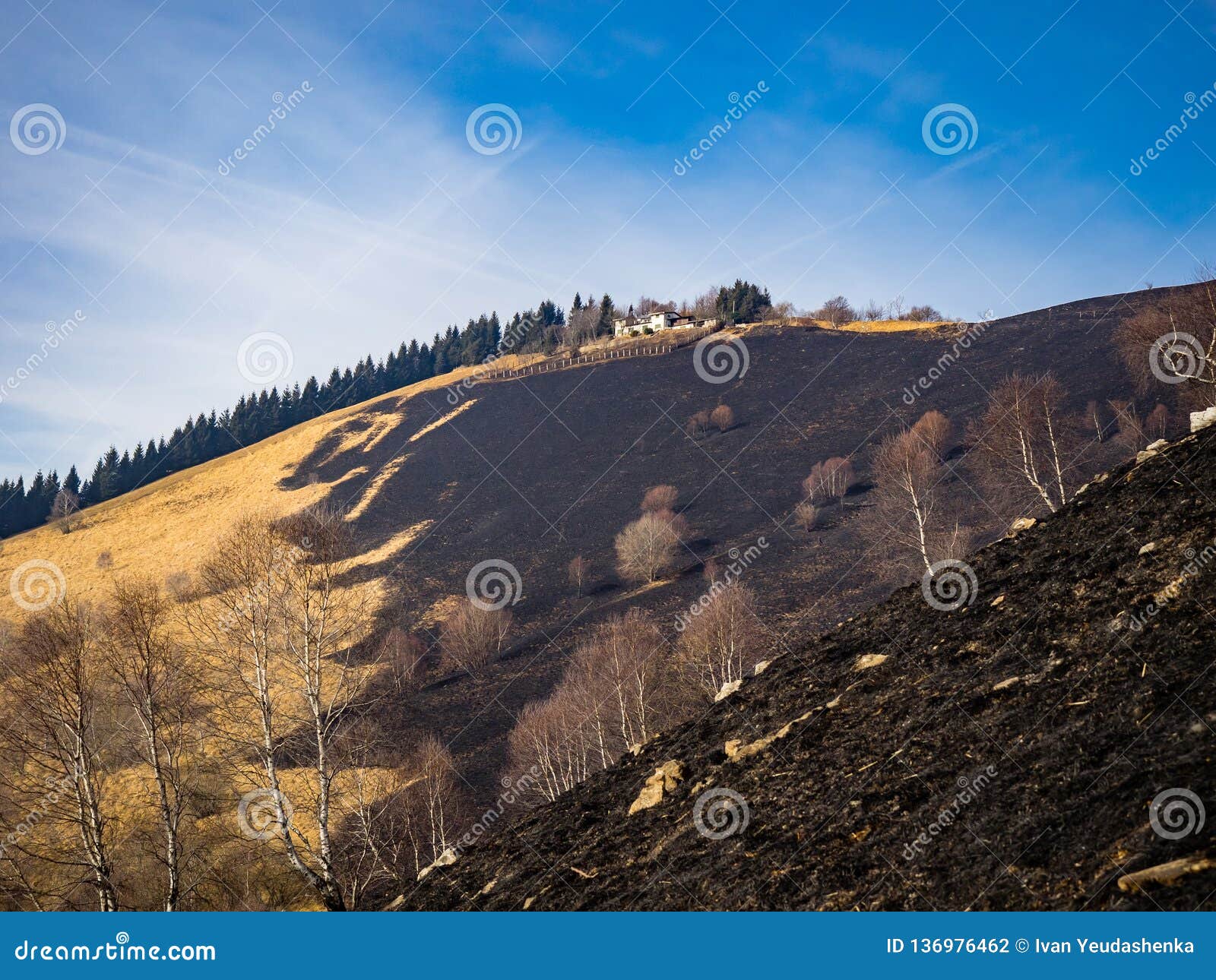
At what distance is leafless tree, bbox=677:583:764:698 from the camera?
35.8 meters

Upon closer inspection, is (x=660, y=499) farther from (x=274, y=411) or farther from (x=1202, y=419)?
(x=274, y=411)

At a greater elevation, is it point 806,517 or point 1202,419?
point 806,517

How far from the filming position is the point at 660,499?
7738 cm

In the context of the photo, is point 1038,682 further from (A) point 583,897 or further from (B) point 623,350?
(B) point 623,350

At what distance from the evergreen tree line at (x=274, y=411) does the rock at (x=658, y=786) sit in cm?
13075

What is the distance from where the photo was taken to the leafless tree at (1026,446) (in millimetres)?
34750

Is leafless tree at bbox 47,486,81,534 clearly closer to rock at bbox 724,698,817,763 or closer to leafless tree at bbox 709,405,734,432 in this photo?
leafless tree at bbox 709,405,734,432

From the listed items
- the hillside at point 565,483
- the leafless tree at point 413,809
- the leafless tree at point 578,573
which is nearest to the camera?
the leafless tree at point 413,809

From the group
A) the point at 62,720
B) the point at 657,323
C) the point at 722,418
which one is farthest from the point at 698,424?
the point at 62,720

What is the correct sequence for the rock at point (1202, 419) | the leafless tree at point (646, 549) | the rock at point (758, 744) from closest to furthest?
the rock at point (758, 744) → the rock at point (1202, 419) → the leafless tree at point (646, 549)

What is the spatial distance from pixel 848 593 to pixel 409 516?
5286cm

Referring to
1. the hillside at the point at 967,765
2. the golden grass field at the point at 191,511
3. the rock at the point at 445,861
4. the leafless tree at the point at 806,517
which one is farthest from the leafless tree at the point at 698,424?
the rock at the point at 445,861

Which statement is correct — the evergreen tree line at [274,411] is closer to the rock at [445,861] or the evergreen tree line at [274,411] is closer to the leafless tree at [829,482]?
the leafless tree at [829,482]

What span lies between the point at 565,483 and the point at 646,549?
25.6 meters
